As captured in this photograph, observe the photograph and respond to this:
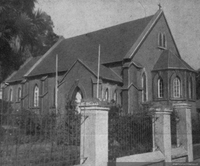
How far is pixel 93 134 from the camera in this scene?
6.32 meters

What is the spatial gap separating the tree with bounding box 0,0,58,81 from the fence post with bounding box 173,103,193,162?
7797 millimetres

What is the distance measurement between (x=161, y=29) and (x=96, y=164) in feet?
76.4

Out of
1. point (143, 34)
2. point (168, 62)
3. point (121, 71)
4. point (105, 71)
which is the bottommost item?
point (105, 71)

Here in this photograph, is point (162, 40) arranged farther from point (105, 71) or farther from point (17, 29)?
point (17, 29)

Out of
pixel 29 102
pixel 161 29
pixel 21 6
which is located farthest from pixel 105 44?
pixel 21 6

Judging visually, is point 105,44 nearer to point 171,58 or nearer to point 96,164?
point 171,58

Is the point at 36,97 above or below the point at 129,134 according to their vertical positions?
above

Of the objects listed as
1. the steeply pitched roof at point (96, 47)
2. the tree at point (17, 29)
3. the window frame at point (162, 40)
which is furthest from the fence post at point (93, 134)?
the window frame at point (162, 40)

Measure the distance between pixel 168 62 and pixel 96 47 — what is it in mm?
7480

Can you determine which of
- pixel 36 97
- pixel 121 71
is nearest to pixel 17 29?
pixel 121 71

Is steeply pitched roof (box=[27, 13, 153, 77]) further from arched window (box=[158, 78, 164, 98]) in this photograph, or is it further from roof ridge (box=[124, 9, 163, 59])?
arched window (box=[158, 78, 164, 98])

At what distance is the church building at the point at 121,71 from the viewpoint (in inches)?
894

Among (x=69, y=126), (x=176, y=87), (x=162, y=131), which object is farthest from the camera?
(x=176, y=87)

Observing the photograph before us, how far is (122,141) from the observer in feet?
26.1
